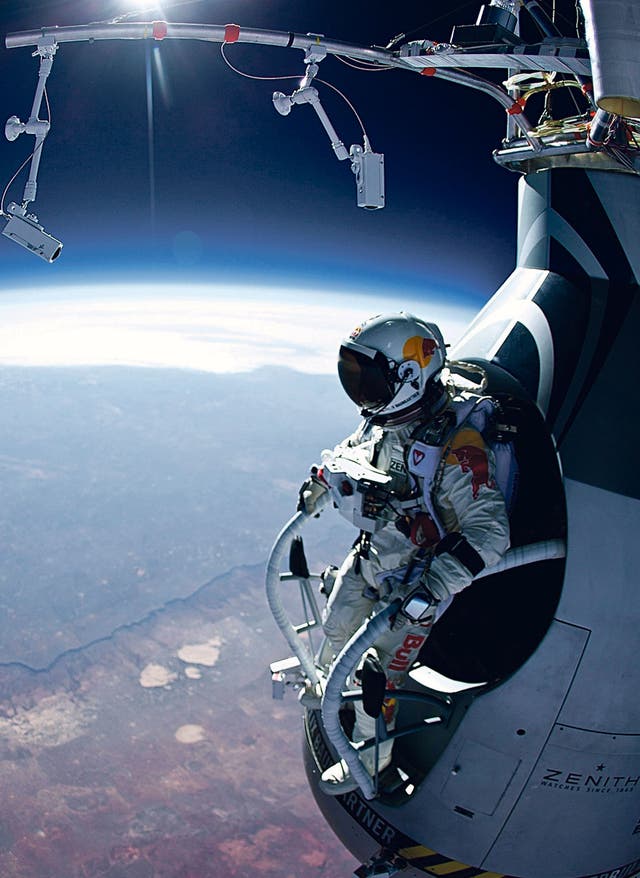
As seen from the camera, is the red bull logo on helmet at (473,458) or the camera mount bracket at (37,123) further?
the camera mount bracket at (37,123)

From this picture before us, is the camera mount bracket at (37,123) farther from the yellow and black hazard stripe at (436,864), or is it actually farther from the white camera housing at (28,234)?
the yellow and black hazard stripe at (436,864)

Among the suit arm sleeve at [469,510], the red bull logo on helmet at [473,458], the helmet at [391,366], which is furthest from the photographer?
the helmet at [391,366]

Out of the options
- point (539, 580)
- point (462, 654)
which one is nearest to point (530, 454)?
point (539, 580)

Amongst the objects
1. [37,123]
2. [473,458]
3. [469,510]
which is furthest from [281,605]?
[37,123]

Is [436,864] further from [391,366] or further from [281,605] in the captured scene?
[391,366]

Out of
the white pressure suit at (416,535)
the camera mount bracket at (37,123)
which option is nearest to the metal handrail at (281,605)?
the white pressure suit at (416,535)

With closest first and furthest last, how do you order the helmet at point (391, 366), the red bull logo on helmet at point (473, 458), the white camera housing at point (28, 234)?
the red bull logo on helmet at point (473, 458), the helmet at point (391, 366), the white camera housing at point (28, 234)

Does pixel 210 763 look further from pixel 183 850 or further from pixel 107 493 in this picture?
pixel 107 493

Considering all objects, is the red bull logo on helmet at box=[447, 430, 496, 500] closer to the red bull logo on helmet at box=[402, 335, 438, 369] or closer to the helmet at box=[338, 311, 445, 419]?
the helmet at box=[338, 311, 445, 419]

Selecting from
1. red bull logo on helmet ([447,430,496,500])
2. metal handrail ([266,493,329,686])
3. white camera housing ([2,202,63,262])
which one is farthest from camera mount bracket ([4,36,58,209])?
red bull logo on helmet ([447,430,496,500])

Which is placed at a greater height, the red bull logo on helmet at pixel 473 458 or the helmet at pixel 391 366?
the helmet at pixel 391 366
